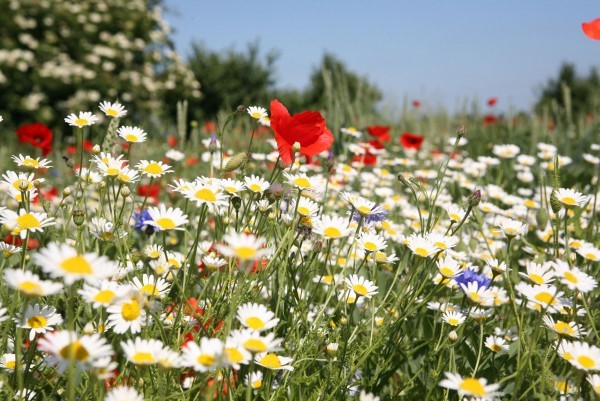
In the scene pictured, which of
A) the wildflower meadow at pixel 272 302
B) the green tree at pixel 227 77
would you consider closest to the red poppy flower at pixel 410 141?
the wildflower meadow at pixel 272 302

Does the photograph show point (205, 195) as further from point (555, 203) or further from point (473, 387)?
point (555, 203)

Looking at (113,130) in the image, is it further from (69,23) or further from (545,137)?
(69,23)

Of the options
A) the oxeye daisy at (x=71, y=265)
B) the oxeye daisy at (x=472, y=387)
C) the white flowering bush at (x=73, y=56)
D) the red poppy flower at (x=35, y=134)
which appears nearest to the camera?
the oxeye daisy at (x=71, y=265)

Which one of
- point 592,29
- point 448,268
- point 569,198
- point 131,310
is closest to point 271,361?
point 131,310

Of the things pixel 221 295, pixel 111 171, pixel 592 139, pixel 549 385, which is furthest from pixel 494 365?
pixel 592 139

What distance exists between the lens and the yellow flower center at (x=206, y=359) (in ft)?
2.13

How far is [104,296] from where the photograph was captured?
0.74 metres

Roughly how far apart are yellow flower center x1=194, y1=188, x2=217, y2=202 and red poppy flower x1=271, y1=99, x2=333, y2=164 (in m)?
0.38

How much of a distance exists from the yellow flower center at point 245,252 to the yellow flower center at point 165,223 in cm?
32

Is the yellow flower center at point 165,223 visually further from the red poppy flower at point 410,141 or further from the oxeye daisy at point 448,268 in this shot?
the red poppy flower at point 410,141

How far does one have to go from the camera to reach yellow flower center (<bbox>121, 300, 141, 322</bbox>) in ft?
2.47

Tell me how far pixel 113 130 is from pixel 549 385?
3.73 ft

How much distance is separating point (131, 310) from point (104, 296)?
0.04 metres

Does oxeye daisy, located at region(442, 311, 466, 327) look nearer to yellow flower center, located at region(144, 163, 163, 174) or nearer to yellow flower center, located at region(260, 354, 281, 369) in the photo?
yellow flower center, located at region(260, 354, 281, 369)
